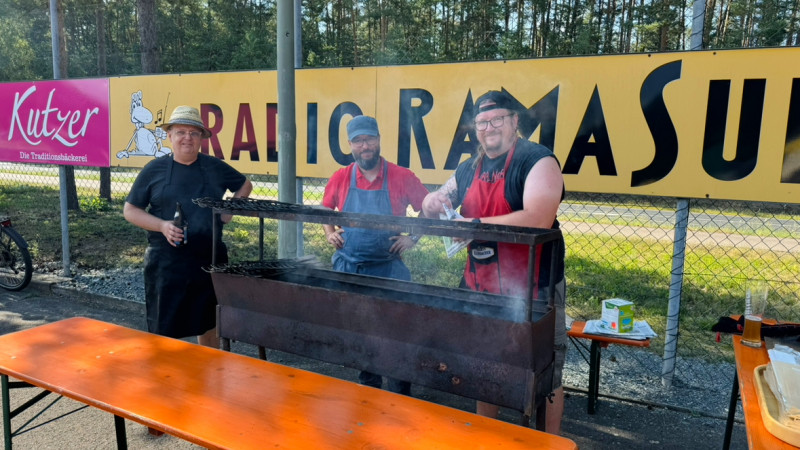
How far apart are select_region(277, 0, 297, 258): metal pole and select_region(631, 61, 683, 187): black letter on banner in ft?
7.94

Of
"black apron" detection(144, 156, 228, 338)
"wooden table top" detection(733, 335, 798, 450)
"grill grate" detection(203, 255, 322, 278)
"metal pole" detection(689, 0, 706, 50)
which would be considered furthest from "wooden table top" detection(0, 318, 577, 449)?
"metal pole" detection(689, 0, 706, 50)

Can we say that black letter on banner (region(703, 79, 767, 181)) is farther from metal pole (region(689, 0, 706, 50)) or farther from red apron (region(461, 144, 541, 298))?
red apron (region(461, 144, 541, 298))

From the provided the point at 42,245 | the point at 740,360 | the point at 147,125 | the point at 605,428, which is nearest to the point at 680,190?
the point at 740,360

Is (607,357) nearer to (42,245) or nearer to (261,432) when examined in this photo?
(261,432)

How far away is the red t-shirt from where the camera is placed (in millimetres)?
3400

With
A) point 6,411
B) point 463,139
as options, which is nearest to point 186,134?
point 6,411

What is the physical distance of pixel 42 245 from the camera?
8.40 m

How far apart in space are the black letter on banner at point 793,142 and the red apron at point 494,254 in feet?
5.78

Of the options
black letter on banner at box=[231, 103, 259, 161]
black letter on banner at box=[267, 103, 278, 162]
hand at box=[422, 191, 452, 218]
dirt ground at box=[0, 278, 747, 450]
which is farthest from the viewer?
black letter on banner at box=[231, 103, 259, 161]

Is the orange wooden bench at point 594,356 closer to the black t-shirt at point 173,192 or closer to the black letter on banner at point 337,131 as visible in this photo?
the black letter on banner at point 337,131

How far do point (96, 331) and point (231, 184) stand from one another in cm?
125

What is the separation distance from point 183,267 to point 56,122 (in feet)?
12.9

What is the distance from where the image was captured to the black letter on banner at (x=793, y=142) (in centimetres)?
306

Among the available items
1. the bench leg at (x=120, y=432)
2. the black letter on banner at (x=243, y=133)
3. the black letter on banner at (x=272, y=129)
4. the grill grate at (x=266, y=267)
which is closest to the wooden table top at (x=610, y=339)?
the grill grate at (x=266, y=267)
